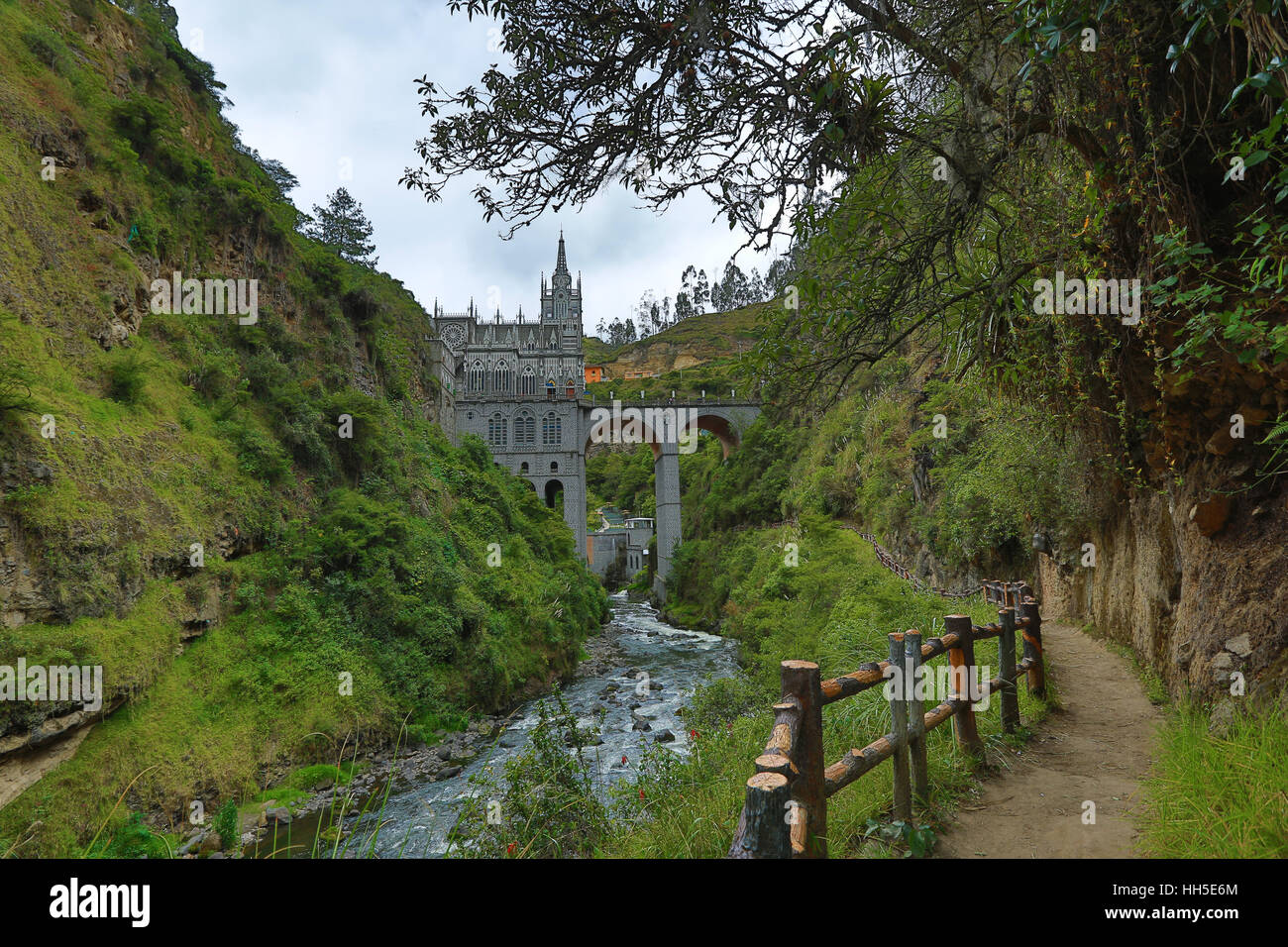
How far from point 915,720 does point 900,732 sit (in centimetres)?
23

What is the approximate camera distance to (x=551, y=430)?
4803cm

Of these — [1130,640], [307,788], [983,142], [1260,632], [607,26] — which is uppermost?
[607,26]

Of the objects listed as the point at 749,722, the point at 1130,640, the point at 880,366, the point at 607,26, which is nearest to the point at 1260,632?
the point at 1130,640

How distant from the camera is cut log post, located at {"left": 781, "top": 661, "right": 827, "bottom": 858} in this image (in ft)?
9.72

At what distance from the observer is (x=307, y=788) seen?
1142cm

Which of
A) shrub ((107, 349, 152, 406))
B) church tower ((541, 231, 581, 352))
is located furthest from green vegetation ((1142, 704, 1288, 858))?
church tower ((541, 231, 581, 352))

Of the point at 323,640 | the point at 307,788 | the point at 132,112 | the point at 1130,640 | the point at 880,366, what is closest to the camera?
the point at 1130,640

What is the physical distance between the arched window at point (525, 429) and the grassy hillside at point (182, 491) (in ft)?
79.6

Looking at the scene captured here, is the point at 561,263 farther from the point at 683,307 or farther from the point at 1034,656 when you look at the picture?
the point at 1034,656

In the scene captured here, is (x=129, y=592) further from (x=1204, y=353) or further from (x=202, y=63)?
(x=202, y=63)

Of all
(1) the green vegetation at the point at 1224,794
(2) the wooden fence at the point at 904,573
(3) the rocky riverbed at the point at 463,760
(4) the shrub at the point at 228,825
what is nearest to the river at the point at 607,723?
(3) the rocky riverbed at the point at 463,760

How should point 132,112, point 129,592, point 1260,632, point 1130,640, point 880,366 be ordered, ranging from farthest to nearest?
point 880,366, point 132,112, point 129,592, point 1130,640, point 1260,632

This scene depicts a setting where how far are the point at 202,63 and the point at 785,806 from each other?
107 feet

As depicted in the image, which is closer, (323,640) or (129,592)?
(129,592)
